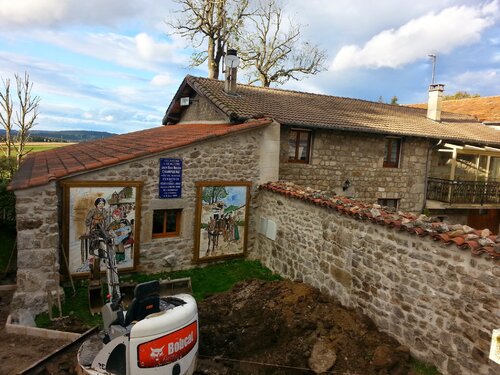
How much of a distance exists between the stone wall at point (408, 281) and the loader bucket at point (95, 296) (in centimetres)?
474

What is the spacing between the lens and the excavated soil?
5898mm

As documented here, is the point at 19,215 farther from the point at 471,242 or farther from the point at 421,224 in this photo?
the point at 471,242

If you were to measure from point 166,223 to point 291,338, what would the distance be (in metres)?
4.69

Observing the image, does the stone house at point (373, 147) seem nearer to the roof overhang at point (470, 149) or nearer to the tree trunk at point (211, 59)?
the roof overhang at point (470, 149)

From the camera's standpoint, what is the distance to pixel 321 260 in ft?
28.1

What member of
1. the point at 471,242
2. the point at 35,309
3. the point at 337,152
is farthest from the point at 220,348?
the point at 337,152

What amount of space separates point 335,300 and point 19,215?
6.85 m

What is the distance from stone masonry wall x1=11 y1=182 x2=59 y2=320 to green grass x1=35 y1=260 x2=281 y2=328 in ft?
1.49

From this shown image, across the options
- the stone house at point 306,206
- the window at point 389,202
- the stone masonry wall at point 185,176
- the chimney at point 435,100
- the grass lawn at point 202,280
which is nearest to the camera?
the stone house at point 306,206

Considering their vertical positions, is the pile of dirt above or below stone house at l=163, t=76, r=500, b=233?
below

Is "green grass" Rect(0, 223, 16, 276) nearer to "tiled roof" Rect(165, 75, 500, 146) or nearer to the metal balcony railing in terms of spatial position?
"tiled roof" Rect(165, 75, 500, 146)

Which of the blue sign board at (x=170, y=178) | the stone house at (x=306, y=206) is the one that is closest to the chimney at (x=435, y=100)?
the stone house at (x=306, y=206)

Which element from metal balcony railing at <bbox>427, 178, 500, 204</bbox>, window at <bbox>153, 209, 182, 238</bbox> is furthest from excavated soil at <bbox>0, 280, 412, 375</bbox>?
metal balcony railing at <bbox>427, 178, 500, 204</bbox>

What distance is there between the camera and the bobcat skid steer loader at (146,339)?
13.9ft
